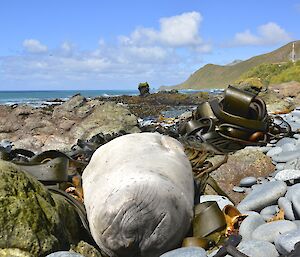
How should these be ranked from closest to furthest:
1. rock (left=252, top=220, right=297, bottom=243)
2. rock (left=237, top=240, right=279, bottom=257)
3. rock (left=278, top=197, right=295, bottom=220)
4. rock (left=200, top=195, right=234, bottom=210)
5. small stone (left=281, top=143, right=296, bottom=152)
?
rock (left=237, top=240, right=279, bottom=257) < rock (left=252, top=220, right=297, bottom=243) < rock (left=278, top=197, right=295, bottom=220) < rock (left=200, top=195, right=234, bottom=210) < small stone (left=281, top=143, right=296, bottom=152)

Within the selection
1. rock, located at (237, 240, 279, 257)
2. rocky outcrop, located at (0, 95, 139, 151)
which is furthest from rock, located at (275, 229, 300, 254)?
rocky outcrop, located at (0, 95, 139, 151)

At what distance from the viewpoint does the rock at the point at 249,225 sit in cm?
314

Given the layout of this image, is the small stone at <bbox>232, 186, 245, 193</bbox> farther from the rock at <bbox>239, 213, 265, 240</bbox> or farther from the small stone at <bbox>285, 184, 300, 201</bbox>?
the rock at <bbox>239, 213, 265, 240</bbox>

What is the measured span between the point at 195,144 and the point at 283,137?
1.43 metres

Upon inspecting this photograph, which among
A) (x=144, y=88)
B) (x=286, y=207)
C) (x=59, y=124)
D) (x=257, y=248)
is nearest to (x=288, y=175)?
(x=286, y=207)

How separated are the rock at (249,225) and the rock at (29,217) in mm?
1167

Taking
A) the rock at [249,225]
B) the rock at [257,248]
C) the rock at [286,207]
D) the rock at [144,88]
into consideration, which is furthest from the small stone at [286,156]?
the rock at [144,88]

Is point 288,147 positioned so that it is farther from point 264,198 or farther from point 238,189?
point 264,198

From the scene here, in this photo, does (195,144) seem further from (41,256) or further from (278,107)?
(278,107)

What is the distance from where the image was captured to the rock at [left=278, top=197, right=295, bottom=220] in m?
3.28

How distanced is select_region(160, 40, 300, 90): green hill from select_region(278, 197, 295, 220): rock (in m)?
129

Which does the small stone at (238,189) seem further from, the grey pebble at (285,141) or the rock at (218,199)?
the grey pebble at (285,141)

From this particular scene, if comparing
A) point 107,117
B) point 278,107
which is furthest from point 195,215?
point 278,107

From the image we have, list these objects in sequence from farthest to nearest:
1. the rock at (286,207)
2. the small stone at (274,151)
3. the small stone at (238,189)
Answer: the small stone at (274,151) < the small stone at (238,189) < the rock at (286,207)
